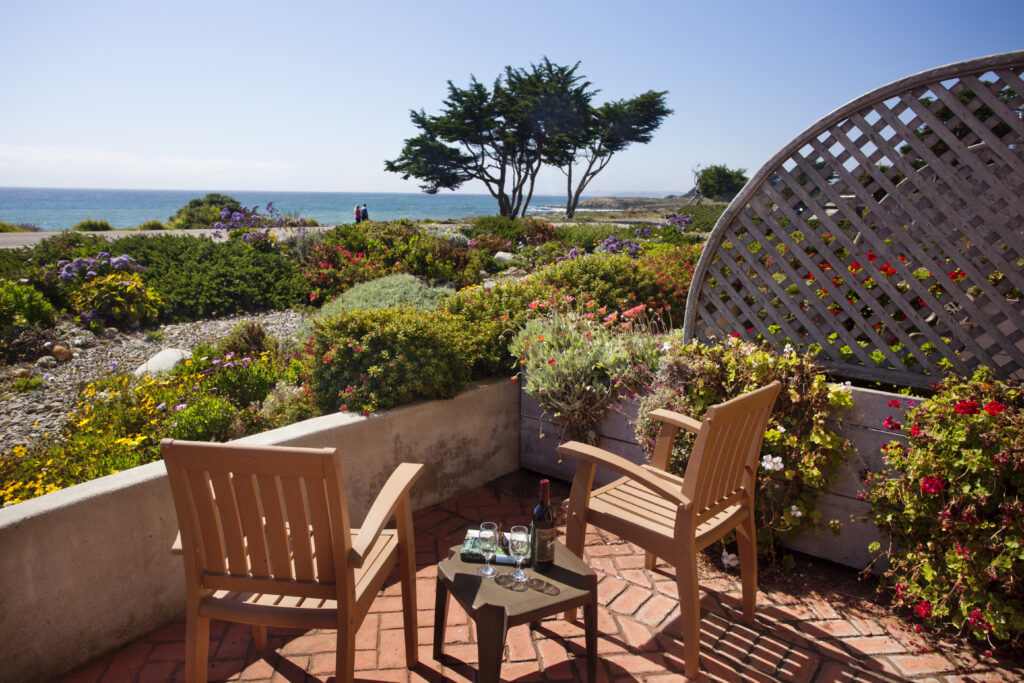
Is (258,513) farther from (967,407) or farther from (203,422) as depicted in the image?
(967,407)

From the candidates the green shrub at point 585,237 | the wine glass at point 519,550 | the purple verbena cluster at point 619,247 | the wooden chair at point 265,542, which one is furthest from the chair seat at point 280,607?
the green shrub at point 585,237

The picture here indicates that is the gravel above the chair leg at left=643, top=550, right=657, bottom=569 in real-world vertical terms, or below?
above

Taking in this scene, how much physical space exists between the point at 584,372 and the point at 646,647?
1.60 m

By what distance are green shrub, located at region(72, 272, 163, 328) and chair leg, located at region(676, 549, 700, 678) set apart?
6.62 m

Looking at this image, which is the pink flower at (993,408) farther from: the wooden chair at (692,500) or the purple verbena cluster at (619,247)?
the purple verbena cluster at (619,247)

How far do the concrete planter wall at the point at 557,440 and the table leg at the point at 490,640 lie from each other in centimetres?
181

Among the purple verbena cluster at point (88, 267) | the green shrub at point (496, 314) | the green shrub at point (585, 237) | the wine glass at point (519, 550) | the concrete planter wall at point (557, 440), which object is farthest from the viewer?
the green shrub at point (585, 237)

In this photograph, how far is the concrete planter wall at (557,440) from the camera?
3463 millimetres

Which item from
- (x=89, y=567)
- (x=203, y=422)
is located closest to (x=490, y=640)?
(x=89, y=567)

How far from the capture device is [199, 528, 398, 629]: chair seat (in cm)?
173

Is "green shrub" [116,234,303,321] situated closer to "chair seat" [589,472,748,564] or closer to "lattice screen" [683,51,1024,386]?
"lattice screen" [683,51,1024,386]

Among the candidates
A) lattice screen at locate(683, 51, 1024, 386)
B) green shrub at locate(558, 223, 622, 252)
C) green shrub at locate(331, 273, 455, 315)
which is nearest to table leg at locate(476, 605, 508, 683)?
lattice screen at locate(683, 51, 1024, 386)

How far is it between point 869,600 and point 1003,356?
1389 mm

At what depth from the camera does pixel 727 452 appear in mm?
2191
